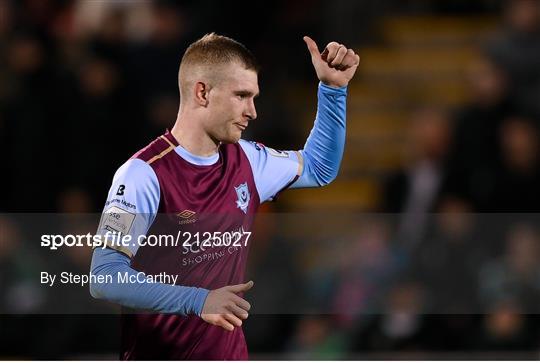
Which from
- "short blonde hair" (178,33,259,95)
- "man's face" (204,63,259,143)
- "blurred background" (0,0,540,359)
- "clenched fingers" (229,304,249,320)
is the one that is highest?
"blurred background" (0,0,540,359)

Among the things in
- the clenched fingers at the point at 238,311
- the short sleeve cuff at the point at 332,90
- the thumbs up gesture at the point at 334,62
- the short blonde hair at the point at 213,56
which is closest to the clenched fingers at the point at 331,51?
the thumbs up gesture at the point at 334,62

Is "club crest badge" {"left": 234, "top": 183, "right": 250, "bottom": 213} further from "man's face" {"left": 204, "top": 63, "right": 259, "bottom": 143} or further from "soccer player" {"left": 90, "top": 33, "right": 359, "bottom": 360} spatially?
"man's face" {"left": 204, "top": 63, "right": 259, "bottom": 143}

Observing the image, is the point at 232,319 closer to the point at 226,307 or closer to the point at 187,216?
the point at 226,307

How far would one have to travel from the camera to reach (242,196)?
4.36m

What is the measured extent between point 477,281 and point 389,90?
2940 mm

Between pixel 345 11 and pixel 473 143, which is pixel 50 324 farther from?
pixel 345 11

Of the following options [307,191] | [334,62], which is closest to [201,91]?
[334,62]

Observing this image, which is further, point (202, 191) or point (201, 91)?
point (202, 191)

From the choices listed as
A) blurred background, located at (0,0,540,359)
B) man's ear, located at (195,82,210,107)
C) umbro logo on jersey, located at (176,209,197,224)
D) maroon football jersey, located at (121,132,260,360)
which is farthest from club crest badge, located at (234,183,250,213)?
blurred background, located at (0,0,540,359)

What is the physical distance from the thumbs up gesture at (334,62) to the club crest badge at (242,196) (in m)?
0.48

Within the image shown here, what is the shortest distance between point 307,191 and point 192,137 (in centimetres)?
484

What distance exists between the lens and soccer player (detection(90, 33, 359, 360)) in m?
3.99

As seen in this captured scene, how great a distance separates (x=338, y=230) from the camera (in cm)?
818

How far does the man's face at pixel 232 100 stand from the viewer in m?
4.12
